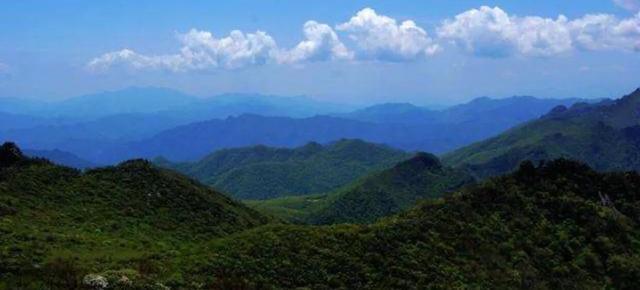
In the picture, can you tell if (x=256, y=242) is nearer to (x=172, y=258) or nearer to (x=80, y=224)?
(x=172, y=258)

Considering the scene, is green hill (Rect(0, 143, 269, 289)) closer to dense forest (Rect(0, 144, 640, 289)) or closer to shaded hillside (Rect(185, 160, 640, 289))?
dense forest (Rect(0, 144, 640, 289))

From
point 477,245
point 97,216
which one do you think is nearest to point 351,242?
point 477,245

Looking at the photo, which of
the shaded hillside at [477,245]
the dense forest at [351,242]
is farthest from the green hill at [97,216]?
the shaded hillside at [477,245]

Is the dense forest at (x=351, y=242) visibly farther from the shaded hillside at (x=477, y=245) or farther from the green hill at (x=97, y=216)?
the green hill at (x=97, y=216)

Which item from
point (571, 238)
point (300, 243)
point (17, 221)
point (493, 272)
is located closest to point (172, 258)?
point (300, 243)

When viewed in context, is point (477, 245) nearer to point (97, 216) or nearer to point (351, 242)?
point (351, 242)

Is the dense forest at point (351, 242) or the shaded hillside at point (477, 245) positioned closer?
the dense forest at point (351, 242)
